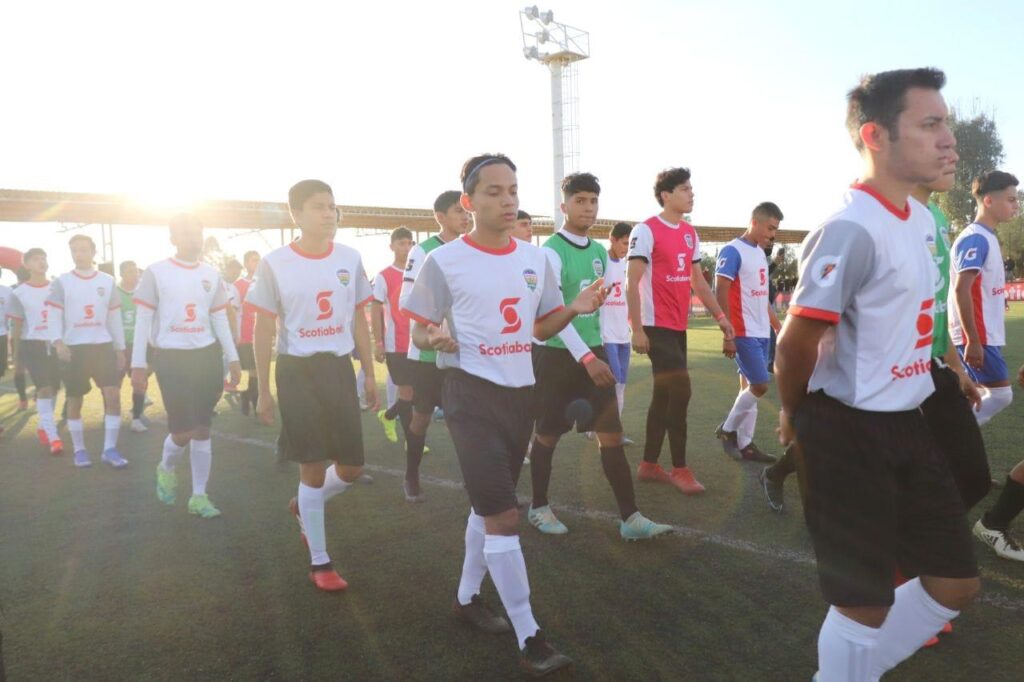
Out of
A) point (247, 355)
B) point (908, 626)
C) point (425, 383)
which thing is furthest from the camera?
point (247, 355)

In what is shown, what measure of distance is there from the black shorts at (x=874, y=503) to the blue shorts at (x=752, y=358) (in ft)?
14.4

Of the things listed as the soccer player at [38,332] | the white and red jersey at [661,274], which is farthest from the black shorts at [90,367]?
the white and red jersey at [661,274]

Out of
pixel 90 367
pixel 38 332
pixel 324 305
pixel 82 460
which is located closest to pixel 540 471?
pixel 324 305

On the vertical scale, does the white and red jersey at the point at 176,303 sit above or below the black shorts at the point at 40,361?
above

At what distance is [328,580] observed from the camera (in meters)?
4.34

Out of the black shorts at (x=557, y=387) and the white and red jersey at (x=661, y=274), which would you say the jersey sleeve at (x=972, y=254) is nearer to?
the white and red jersey at (x=661, y=274)

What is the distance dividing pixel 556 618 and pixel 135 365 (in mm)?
4331

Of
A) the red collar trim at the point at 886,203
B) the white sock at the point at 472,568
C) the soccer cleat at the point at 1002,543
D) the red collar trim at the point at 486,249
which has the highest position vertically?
the red collar trim at the point at 886,203

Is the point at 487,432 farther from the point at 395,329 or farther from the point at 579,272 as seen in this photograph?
the point at 395,329

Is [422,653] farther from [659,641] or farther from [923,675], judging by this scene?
[923,675]

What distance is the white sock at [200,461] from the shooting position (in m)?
6.07

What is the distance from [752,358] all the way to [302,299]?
4168mm

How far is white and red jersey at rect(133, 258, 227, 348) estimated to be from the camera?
239 inches

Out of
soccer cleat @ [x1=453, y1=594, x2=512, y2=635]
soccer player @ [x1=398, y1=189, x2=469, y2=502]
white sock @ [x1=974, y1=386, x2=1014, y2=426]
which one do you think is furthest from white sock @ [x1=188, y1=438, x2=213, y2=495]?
white sock @ [x1=974, y1=386, x2=1014, y2=426]
